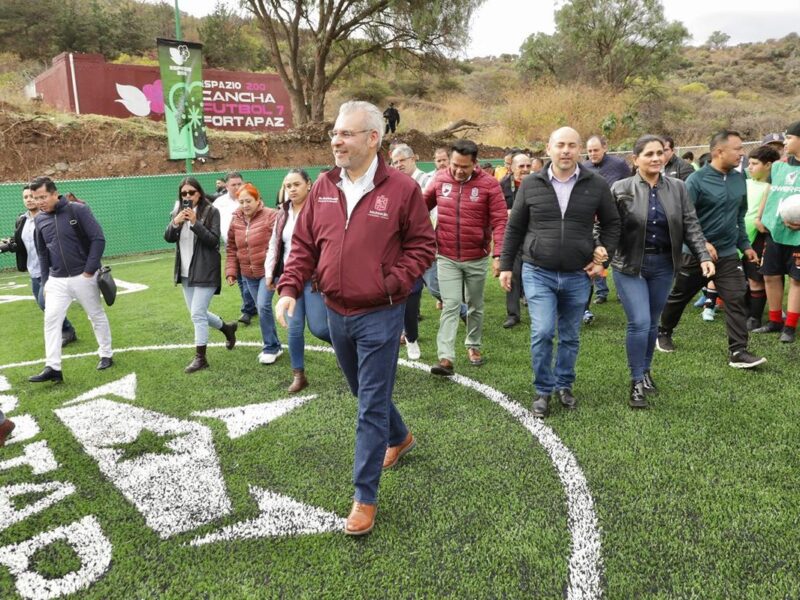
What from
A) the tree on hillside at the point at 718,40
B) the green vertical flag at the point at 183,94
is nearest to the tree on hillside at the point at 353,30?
the green vertical flag at the point at 183,94

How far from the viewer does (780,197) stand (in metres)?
5.59

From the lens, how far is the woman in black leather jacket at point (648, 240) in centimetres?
427

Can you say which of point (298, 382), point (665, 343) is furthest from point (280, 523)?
point (665, 343)

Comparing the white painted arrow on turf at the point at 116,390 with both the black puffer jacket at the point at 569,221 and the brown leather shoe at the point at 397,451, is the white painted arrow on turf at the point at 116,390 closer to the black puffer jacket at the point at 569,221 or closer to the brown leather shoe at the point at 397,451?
the brown leather shoe at the point at 397,451

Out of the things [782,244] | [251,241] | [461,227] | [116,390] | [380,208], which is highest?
[380,208]

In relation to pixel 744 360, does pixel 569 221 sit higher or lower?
higher

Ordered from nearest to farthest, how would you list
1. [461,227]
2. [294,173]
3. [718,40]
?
[294,173]
[461,227]
[718,40]

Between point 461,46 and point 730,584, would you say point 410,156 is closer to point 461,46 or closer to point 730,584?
point 730,584

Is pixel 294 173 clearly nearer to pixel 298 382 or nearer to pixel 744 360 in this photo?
pixel 298 382

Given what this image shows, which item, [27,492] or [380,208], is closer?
[380,208]

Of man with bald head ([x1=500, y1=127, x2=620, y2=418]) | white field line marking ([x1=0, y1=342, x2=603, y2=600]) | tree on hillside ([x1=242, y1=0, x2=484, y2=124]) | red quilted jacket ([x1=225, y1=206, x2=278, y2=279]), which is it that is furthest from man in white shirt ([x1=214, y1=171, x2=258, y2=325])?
tree on hillside ([x1=242, y1=0, x2=484, y2=124])

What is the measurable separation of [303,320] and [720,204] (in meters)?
3.89

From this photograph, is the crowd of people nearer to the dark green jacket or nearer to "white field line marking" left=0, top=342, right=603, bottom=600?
the dark green jacket

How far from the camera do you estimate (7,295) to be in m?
10.7
